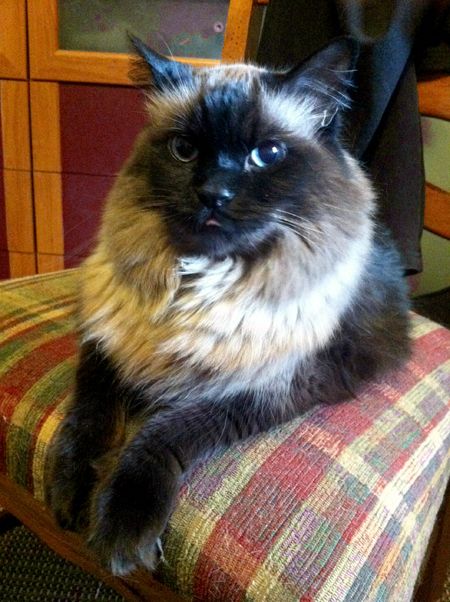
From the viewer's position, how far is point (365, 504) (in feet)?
1.94

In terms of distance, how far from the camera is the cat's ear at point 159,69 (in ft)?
2.26

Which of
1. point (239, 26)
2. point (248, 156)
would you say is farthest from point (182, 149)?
point (239, 26)

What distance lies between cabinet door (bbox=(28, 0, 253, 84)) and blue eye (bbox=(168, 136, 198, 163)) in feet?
3.32

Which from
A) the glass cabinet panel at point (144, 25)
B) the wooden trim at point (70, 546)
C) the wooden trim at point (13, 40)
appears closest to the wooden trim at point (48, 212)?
the wooden trim at point (13, 40)

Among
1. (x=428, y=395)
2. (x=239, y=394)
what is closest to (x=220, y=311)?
(x=239, y=394)

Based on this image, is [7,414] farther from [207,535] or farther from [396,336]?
[396,336]

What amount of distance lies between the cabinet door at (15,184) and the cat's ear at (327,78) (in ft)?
4.16

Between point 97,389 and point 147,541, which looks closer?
point 147,541

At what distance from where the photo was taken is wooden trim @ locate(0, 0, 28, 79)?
1.52 metres

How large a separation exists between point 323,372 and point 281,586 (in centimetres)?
29

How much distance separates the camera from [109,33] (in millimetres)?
1617

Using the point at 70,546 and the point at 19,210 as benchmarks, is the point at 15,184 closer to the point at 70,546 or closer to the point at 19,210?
the point at 19,210

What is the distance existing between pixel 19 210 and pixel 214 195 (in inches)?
57.8

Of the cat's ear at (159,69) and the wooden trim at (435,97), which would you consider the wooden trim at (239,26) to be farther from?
the cat's ear at (159,69)
